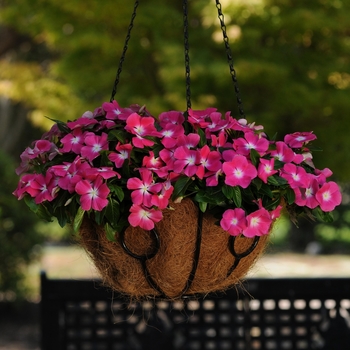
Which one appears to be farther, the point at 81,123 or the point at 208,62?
the point at 208,62

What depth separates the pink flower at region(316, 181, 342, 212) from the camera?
137 centimetres

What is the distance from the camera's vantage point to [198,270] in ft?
4.60

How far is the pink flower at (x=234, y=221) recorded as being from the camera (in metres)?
1.27

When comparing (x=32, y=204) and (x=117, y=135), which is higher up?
(x=117, y=135)

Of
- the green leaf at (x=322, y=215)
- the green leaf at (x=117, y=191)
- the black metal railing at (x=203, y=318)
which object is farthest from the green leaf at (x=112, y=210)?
the black metal railing at (x=203, y=318)

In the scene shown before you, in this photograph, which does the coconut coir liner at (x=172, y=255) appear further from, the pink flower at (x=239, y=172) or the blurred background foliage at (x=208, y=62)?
the blurred background foliage at (x=208, y=62)

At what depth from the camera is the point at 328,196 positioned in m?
1.38

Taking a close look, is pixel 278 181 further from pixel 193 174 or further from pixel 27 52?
pixel 27 52

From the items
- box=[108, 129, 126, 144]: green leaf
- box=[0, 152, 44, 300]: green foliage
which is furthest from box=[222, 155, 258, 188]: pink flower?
box=[0, 152, 44, 300]: green foliage

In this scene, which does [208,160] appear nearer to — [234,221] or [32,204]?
[234,221]

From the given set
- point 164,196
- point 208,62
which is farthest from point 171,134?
point 208,62

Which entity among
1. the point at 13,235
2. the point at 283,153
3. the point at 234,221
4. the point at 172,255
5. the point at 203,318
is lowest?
the point at 13,235

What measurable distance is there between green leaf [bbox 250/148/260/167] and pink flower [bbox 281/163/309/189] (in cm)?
7

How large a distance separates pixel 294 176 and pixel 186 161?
238 millimetres
